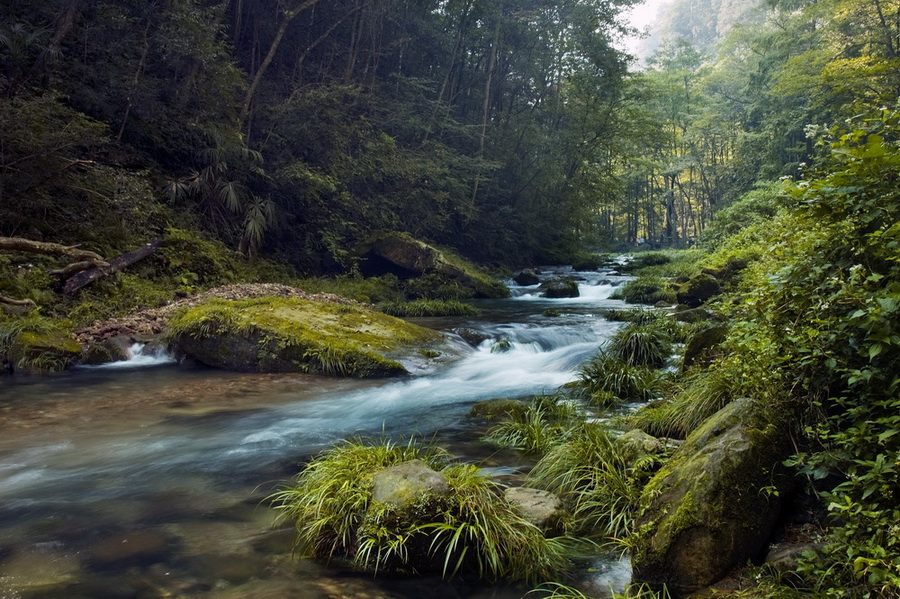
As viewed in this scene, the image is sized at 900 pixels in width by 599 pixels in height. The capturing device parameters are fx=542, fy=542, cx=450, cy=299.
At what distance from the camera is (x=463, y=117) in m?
27.8

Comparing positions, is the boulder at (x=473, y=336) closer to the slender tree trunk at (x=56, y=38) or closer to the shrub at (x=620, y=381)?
the shrub at (x=620, y=381)

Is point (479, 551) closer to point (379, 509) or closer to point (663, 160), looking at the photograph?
point (379, 509)

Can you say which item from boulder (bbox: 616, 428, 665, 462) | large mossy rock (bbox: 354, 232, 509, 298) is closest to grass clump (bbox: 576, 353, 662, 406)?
boulder (bbox: 616, 428, 665, 462)

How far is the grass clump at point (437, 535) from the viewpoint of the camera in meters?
3.37

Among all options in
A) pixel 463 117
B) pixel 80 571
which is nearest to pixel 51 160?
pixel 80 571

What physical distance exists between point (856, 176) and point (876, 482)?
1.94 m

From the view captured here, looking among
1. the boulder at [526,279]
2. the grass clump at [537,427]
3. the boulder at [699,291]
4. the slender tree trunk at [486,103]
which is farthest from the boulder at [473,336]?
the slender tree trunk at [486,103]

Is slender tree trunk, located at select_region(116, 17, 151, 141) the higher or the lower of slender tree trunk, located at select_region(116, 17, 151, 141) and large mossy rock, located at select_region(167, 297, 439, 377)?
the higher

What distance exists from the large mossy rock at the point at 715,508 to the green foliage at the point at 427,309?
12679 mm

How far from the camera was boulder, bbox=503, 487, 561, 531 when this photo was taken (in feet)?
12.2

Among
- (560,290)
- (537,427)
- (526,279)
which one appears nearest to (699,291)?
(560,290)

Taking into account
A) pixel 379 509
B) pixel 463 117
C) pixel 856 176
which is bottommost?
pixel 379 509

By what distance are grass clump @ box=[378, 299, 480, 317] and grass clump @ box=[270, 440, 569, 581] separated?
12.2 m

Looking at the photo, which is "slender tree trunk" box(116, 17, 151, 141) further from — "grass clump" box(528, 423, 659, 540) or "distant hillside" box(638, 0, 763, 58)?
"distant hillside" box(638, 0, 763, 58)
